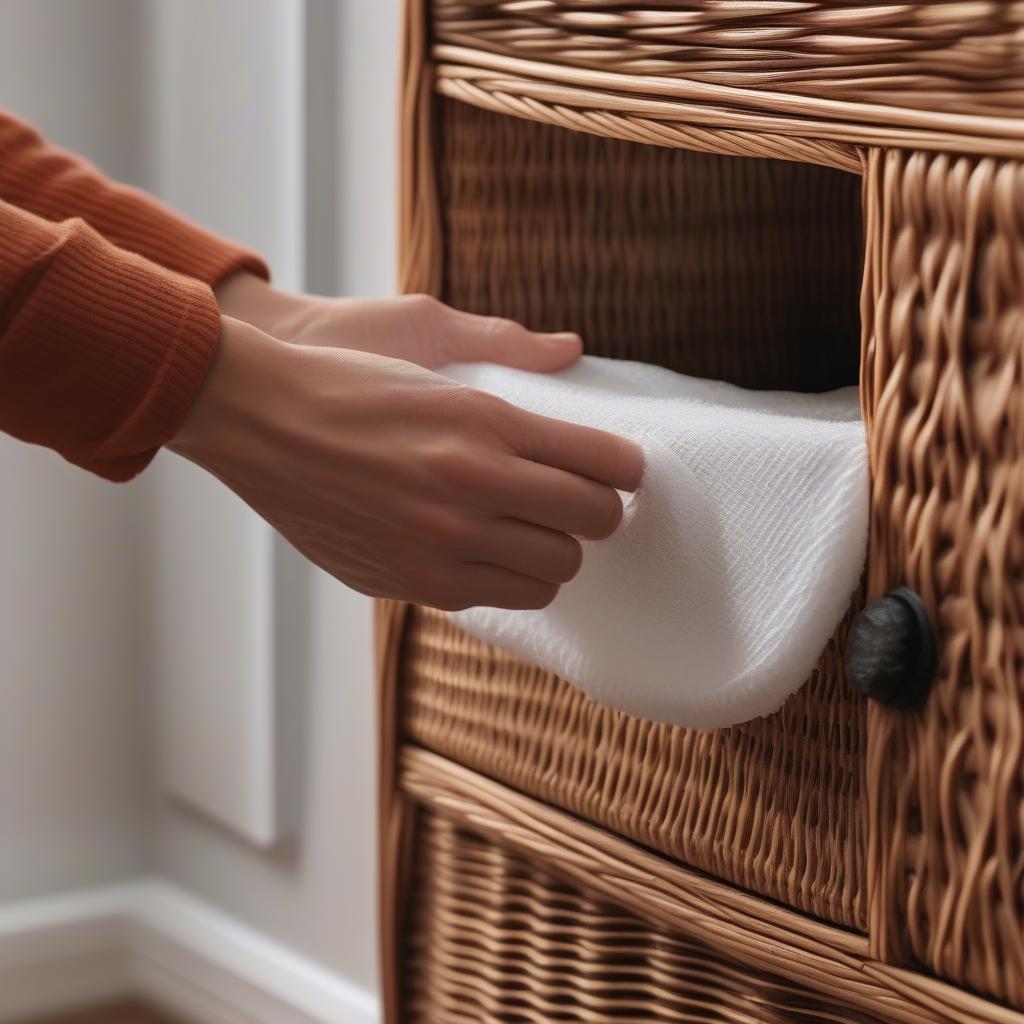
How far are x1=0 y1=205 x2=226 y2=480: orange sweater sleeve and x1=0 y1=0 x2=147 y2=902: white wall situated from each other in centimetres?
80

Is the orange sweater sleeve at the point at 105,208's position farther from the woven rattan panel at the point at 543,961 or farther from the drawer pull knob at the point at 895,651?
the drawer pull knob at the point at 895,651

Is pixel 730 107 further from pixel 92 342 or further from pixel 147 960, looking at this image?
pixel 147 960

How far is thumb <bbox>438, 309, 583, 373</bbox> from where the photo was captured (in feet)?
2.24

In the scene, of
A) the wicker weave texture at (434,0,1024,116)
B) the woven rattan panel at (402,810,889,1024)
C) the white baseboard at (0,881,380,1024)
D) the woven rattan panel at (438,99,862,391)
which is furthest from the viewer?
the white baseboard at (0,881,380,1024)

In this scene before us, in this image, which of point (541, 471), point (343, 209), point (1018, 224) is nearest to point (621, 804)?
point (541, 471)

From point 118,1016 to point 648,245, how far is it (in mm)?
994

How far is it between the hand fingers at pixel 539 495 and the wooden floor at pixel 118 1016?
1031mm

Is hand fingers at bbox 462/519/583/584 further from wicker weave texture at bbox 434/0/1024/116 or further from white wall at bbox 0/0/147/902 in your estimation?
white wall at bbox 0/0/147/902

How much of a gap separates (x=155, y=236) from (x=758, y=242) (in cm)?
33

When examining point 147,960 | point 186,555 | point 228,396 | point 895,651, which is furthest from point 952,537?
point 147,960

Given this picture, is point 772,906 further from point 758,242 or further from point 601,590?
point 758,242

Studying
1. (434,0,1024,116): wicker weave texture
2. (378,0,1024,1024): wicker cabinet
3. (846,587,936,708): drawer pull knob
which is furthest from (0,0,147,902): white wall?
Answer: (846,587,936,708): drawer pull knob

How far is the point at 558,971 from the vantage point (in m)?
0.71

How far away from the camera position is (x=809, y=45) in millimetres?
515
